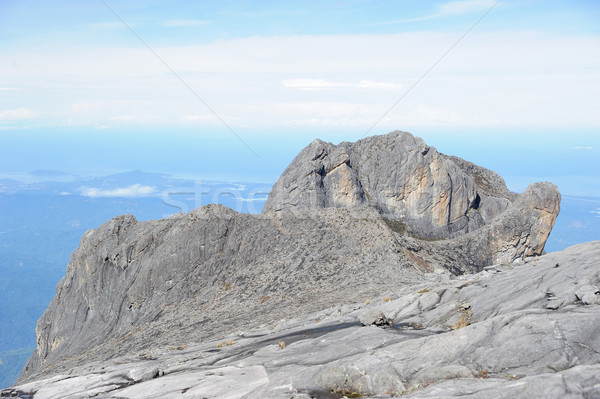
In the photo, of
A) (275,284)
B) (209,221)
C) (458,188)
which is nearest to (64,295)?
(209,221)

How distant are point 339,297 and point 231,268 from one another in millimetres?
12203

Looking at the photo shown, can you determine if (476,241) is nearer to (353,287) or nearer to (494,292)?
(353,287)

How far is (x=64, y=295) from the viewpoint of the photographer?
5409cm

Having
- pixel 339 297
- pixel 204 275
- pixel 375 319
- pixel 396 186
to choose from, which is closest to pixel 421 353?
pixel 375 319

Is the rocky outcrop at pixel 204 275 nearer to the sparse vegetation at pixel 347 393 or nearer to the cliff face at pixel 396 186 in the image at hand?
the sparse vegetation at pixel 347 393

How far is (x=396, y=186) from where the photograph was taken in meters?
73.9

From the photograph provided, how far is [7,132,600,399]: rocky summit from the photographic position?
1731 centimetres

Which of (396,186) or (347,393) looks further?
(396,186)

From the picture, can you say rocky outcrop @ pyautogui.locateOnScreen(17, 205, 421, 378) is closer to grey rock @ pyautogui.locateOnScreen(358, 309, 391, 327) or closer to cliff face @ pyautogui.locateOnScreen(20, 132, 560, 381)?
cliff face @ pyautogui.locateOnScreen(20, 132, 560, 381)

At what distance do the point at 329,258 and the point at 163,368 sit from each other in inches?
929

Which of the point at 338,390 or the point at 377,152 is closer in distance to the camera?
the point at 338,390

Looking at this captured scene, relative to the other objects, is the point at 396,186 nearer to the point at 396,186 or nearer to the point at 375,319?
the point at 396,186

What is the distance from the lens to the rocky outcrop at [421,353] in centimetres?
1584

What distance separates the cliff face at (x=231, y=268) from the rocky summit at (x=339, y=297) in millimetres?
177
